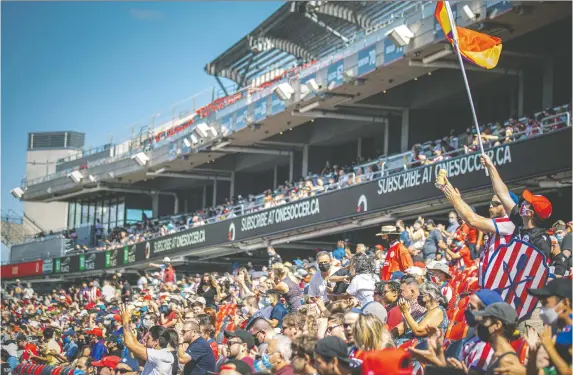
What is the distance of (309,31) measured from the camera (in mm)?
39438

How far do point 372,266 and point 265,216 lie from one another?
19509 millimetres

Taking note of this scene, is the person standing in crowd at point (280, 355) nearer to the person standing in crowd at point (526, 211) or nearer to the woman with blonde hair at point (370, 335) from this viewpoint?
the woman with blonde hair at point (370, 335)

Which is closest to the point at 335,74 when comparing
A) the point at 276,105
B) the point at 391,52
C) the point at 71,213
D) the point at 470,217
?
the point at 391,52

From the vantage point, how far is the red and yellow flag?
10.8m

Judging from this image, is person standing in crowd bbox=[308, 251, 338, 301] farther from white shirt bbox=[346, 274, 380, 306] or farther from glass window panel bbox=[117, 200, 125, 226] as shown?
glass window panel bbox=[117, 200, 125, 226]

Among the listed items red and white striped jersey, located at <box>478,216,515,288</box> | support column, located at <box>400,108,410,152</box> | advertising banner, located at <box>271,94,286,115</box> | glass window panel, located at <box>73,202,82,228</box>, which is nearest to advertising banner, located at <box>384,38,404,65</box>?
support column, located at <box>400,108,410,152</box>

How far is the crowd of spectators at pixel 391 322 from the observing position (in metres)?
5.92

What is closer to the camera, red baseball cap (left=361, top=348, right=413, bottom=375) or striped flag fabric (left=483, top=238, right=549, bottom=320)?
red baseball cap (left=361, top=348, right=413, bottom=375)

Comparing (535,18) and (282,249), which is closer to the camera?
(535,18)

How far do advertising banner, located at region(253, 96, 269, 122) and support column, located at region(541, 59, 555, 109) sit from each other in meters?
10.4

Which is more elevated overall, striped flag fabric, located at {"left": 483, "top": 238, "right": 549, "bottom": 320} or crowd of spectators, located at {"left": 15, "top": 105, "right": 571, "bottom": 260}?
crowd of spectators, located at {"left": 15, "top": 105, "right": 571, "bottom": 260}

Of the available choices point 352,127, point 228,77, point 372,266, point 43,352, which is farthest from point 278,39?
point 372,266

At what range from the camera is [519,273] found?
7.04 m

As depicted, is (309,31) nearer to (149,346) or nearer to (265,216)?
(265,216)
